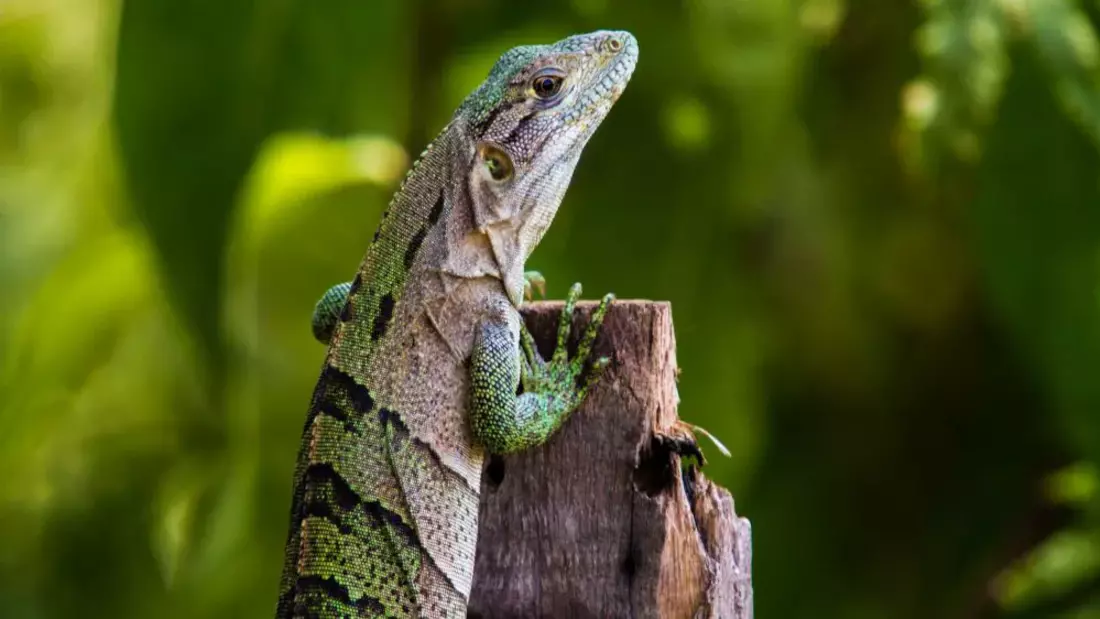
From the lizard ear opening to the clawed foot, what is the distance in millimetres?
536

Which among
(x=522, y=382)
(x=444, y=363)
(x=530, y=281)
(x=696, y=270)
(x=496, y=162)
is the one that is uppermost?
(x=696, y=270)

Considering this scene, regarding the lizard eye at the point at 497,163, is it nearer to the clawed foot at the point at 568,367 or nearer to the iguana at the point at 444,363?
the iguana at the point at 444,363

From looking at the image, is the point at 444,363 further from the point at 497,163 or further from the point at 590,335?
the point at 497,163

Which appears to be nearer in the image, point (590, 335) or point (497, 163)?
point (590, 335)

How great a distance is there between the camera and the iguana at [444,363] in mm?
3680

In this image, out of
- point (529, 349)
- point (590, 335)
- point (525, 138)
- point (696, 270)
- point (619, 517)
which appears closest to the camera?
point (619, 517)

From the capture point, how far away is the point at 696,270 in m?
6.16

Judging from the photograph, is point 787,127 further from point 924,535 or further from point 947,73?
point 924,535

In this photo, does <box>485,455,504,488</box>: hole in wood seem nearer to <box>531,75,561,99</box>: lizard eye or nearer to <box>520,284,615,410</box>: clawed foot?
<box>520,284,615,410</box>: clawed foot

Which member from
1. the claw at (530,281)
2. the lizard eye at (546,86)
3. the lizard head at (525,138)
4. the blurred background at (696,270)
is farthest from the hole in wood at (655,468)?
the blurred background at (696,270)

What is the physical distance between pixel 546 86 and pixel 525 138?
7.5 inches

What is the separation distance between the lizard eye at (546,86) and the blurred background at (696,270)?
53.9 inches

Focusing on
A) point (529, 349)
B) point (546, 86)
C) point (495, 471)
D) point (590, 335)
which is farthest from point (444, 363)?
point (546, 86)

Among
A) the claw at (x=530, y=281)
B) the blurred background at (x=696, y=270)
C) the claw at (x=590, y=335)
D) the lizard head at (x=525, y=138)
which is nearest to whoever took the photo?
the claw at (x=590, y=335)
